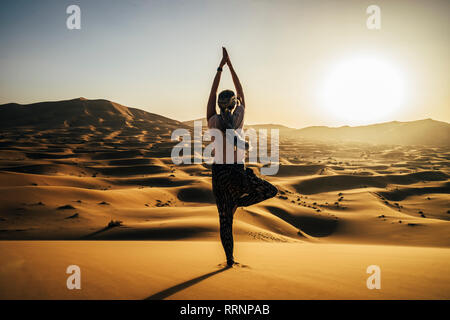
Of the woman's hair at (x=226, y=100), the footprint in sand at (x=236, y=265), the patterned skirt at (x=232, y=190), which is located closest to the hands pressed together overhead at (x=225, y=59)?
the woman's hair at (x=226, y=100)

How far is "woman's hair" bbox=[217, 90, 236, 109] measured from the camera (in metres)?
3.58

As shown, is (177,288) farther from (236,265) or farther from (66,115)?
(66,115)

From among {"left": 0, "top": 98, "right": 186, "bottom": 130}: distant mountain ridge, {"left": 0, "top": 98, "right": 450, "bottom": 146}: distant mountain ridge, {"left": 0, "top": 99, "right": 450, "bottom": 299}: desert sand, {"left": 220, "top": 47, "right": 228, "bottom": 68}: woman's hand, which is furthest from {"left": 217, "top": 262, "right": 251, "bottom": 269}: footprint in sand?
{"left": 0, "top": 98, "right": 186, "bottom": 130}: distant mountain ridge

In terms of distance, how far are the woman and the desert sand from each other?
29.4 inches

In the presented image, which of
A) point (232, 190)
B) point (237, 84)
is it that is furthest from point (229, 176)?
point (237, 84)

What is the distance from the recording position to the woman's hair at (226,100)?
3.58 metres

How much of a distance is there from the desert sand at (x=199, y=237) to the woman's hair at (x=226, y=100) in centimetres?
206

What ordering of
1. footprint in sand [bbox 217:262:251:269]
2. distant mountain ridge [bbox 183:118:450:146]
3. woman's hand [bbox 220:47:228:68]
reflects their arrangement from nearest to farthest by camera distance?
footprint in sand [bbox 217:262:251:269] → woman's hand [bbox 220:47:228:68] → distant mountain ridge [bbox 183:118:450:146]

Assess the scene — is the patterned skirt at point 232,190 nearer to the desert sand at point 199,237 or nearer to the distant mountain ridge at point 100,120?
the desert sand at point 199,237

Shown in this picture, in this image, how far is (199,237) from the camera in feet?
27.7

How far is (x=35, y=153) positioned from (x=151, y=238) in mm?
35786

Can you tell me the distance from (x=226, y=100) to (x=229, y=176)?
0.97 metres

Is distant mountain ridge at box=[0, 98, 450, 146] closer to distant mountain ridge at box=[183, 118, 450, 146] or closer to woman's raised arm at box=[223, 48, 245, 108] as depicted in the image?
distant mountain ridge at box=[183, 118, 450, 146]
